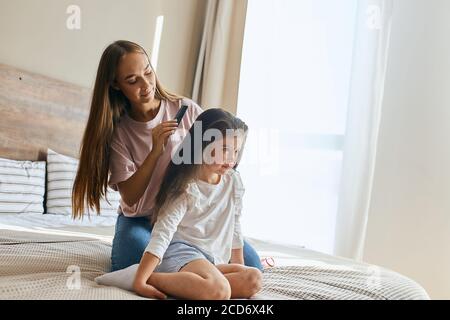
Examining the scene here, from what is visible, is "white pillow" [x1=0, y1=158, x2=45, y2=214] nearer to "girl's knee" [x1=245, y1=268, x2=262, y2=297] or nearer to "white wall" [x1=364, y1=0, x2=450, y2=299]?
"girl's knee" [x1=245, y1=268, x2=262, y2=297]

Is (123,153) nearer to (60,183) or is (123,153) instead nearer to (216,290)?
(216,290)

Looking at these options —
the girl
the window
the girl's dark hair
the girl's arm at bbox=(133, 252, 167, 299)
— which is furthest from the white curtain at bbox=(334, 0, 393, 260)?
the girl's arm at bbox=(133, 252, 167, 299)

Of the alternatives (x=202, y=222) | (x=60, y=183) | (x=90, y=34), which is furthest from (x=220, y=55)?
(x=202, y=222)

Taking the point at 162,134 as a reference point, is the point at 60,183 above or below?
below

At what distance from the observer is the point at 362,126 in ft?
9.02

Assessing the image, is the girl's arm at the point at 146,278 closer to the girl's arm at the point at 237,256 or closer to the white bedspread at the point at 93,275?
the white bedspread at the point at 93,275

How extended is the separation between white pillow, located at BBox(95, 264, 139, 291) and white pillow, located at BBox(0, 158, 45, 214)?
1.19m

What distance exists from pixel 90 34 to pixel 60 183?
86 centimetres

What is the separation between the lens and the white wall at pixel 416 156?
8.55ft

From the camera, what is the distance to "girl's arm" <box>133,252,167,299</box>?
1.10m

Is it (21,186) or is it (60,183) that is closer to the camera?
(21,186)

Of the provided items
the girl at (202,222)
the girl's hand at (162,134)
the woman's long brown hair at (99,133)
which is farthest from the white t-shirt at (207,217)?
the woman's long brown hair at (99,133)

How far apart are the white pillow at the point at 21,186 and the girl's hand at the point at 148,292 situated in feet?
4.31

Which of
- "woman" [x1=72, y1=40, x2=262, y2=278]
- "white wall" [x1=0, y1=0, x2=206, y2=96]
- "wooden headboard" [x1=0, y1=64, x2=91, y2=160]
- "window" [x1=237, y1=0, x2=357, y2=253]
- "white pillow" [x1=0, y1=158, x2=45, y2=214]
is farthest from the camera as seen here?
"window" [x1=237, y1=0, x2=357, y2=253]
